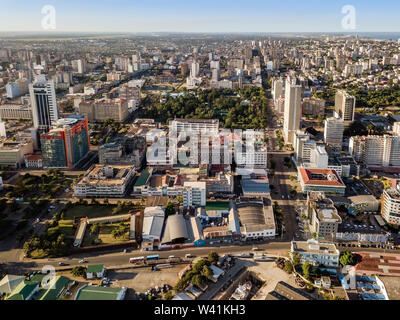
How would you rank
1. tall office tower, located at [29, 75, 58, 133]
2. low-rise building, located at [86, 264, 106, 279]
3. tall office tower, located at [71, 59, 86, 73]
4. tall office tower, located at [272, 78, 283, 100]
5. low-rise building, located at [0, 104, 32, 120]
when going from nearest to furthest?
low-rise building, located at [86, 264, 106, 279]
tall office tower, located at [29, 75, 58, 133]
low-rise building, located at [0, 104, 32, 120]
tall office tower, located at [272, 78, 283, 100]
tall office tower, located at [71, 59, 86, 73]

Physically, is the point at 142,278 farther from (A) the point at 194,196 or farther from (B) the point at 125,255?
(A) the point at 194,196

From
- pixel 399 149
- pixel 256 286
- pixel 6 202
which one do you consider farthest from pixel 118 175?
pixel 399 149

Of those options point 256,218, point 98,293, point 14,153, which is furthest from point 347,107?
point 98,293

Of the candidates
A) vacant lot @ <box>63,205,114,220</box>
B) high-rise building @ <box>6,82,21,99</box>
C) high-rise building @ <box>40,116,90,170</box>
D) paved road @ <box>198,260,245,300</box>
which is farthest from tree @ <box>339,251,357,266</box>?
high-rise building @ <box>6,82,21,99</box>

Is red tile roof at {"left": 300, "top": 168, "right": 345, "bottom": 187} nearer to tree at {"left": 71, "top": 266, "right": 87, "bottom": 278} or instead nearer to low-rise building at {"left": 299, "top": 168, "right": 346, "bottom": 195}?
low-rise building at {"left": 299, "top": 168, "right": 346, "bottom": 195}

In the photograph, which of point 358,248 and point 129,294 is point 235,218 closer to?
point 358,248
